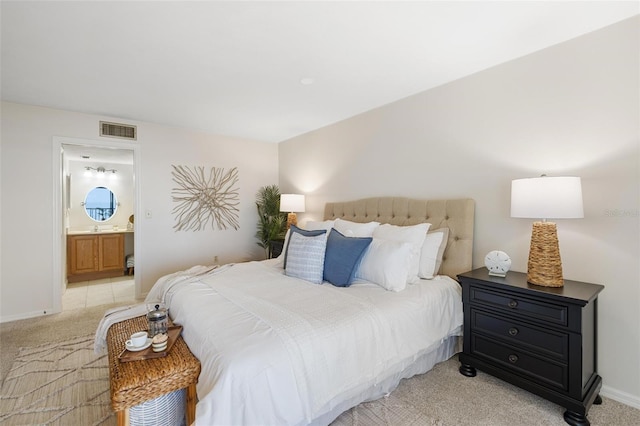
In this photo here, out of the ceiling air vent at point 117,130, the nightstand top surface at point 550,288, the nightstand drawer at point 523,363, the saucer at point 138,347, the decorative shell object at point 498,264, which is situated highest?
the ceiling air vent at point 117,130

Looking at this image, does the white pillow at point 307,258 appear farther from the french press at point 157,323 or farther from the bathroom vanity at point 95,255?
Result: the bathroom vanity at point 95,255

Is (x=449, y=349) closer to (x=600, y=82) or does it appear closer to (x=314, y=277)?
(x=314, y=277)

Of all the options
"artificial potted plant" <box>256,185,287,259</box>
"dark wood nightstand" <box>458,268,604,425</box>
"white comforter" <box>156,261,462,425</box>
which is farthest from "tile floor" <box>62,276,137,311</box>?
"dark wood nightstand" <box>458,268,604,425</box>

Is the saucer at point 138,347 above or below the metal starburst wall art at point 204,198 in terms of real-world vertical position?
below

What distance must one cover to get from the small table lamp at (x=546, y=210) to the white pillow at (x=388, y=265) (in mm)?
793

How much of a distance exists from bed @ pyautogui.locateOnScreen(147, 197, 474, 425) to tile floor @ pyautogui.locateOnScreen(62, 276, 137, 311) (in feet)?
7.32

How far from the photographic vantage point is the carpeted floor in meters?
1.71

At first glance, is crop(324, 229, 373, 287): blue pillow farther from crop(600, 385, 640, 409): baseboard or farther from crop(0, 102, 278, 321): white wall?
crop(0, 102, 278, 321): white wall

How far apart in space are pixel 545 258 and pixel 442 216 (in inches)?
36.0

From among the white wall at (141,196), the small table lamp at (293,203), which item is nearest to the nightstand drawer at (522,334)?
the small table lamp at (293,203)

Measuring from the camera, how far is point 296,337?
143 cm

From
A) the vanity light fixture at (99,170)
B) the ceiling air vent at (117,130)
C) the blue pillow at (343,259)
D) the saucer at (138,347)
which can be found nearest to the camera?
the saucer at (138,347)

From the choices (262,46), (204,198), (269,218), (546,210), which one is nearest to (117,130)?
(204,198)

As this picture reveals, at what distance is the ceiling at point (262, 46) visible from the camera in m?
1.75
